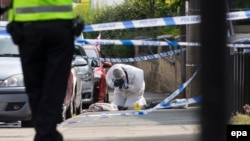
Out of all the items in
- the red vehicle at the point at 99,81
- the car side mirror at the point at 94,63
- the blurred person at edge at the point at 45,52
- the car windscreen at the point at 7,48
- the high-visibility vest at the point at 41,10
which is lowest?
the red vehicle at the point at 99,81

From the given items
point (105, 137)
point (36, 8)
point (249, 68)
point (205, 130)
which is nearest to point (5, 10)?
point (36, 8)

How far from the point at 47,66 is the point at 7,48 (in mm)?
6703

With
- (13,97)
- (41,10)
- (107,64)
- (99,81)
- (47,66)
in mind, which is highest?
(41,10)

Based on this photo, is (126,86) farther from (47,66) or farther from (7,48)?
(47,66)

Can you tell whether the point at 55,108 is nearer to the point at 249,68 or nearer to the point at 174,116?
the point at 174,116

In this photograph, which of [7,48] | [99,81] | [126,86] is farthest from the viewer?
[99,81]

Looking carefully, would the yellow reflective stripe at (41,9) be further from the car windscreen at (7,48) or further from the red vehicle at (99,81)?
the red vehicle at (99,81)

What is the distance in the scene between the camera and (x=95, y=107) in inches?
431

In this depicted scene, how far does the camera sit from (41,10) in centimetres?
339

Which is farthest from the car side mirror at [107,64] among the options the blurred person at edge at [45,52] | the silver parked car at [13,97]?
the blurred person at edge at [45,52]

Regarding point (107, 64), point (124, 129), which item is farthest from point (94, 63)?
point (124, 129)

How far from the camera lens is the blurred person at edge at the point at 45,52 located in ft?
11.0

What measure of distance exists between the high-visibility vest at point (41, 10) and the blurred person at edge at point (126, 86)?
7.93 m

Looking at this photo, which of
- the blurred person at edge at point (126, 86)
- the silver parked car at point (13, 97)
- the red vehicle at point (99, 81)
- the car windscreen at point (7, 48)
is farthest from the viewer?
the red vehicle at point (99, 81)
